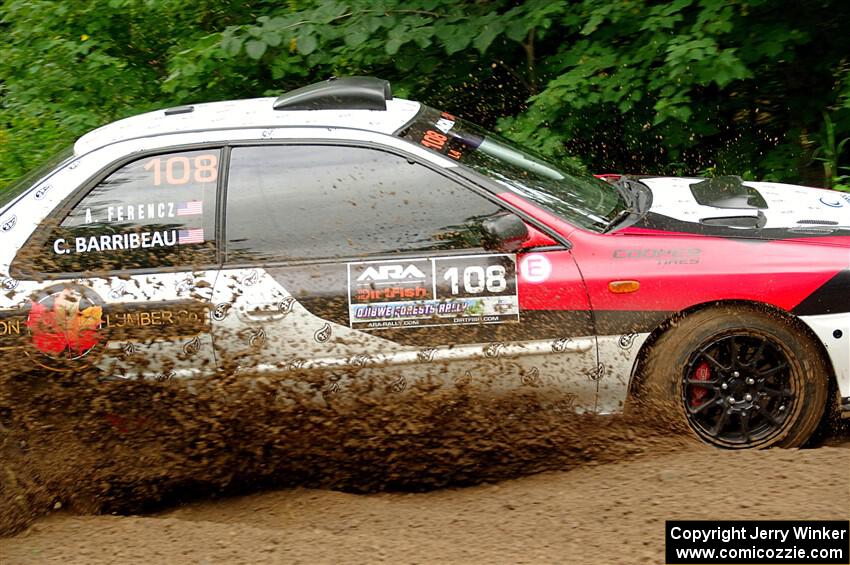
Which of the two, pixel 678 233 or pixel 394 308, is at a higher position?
pixel 678 233

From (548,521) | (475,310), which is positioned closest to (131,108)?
(475,310)

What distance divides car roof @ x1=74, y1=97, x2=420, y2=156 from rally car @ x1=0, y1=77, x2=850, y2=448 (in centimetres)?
4

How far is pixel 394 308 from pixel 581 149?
341cm

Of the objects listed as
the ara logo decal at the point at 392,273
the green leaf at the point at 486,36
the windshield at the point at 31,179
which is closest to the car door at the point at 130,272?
the windshield at the point at 31,179

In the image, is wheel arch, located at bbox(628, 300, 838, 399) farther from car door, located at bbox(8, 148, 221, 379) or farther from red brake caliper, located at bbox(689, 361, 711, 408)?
car door, located at bbox(8, 148, 221, 379)

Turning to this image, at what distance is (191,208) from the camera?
4484 millimetres

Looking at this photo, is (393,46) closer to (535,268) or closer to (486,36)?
(486,36)

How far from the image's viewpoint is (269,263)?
4.39 m

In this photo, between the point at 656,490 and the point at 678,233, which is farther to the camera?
the point at 678,233

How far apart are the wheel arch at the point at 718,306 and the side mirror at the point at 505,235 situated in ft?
2.22

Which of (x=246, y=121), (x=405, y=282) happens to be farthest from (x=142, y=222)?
(x=405, y=282)

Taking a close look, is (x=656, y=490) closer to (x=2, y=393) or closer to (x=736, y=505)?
(x=736, y=505)

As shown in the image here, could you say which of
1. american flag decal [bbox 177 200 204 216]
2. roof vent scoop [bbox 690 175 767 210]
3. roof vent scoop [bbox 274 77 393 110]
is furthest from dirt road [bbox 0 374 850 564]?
roof vent scoop [bbox 274 77 393 110]

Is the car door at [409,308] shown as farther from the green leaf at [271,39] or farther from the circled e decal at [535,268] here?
the green leaf at [271,39]
